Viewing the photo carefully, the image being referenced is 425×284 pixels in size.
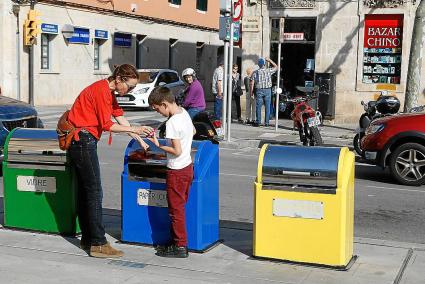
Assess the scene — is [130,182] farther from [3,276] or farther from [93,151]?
[3,276]

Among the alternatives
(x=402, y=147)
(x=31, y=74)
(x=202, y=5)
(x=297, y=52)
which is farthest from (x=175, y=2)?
(x=402, y=147)

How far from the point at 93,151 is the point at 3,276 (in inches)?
51.6

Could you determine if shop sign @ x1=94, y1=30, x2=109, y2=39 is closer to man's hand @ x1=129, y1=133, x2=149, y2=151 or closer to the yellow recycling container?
man's hand @ x1=129, y1=133, x2=149, y2=151

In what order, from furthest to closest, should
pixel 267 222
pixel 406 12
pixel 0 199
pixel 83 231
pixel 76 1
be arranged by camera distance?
pixel 76 1, pixel 406 12, pixel 0 199, pixel 83 231, pixel 267 222

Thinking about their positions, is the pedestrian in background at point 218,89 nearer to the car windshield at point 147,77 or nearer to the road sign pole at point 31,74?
the car windshield at point 147,77

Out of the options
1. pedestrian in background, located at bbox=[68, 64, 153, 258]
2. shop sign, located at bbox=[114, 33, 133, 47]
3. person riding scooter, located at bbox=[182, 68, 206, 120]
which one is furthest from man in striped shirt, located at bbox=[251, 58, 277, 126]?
shop sign, located at bbox=[114, 33, 133, 47]

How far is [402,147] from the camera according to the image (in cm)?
1093

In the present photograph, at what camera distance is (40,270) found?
19.3 feet

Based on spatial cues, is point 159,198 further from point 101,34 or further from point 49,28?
point 101,34

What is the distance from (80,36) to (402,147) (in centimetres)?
2112

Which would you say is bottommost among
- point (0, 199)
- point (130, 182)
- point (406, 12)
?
point (0, 199)

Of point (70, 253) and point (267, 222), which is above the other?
point (267, 222)

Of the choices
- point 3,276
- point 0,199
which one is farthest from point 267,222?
point 0,199

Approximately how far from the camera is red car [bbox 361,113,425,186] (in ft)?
35.7
